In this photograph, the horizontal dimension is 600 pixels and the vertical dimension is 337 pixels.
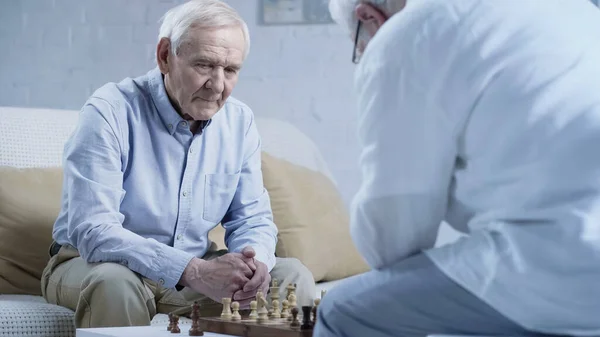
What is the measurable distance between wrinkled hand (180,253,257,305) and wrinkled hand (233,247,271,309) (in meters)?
0.01

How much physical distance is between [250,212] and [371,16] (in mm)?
1050

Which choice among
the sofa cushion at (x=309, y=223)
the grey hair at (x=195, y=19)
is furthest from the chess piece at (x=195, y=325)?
the sofa cushion at (x=309, y=223)

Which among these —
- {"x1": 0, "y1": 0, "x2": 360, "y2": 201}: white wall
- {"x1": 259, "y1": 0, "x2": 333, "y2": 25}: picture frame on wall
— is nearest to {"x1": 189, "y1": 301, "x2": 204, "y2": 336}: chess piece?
{"x1": 0, "y1": 0, "x2": 360, "y2": 201}: white wall

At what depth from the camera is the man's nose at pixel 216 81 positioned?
94.5 inches

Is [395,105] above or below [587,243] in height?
above

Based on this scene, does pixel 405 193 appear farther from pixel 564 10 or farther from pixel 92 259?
pixel 92 259

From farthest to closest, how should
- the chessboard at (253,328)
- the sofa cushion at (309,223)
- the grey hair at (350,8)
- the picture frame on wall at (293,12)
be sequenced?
1. the picture frame on wall at (293,12)
2. the sofa cushion at (309,223)
3. the chessboard at (253,328)
4. the grey hair at (350,8)

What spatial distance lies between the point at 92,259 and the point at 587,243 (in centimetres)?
128

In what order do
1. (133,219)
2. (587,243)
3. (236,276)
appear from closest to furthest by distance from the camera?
(587,243)
(236,276)
(133,219)

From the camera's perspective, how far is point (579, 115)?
1.37 meters

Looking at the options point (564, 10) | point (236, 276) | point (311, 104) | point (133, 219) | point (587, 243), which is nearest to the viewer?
point (587, 243)

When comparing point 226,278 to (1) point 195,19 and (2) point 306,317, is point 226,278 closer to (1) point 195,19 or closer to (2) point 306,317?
(2) point 306,317

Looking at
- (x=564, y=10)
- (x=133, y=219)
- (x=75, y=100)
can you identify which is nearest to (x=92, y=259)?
(x=133, y=219)

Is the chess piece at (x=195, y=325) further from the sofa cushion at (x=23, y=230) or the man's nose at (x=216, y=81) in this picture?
the sofa cushion at (x=23, y=230)
